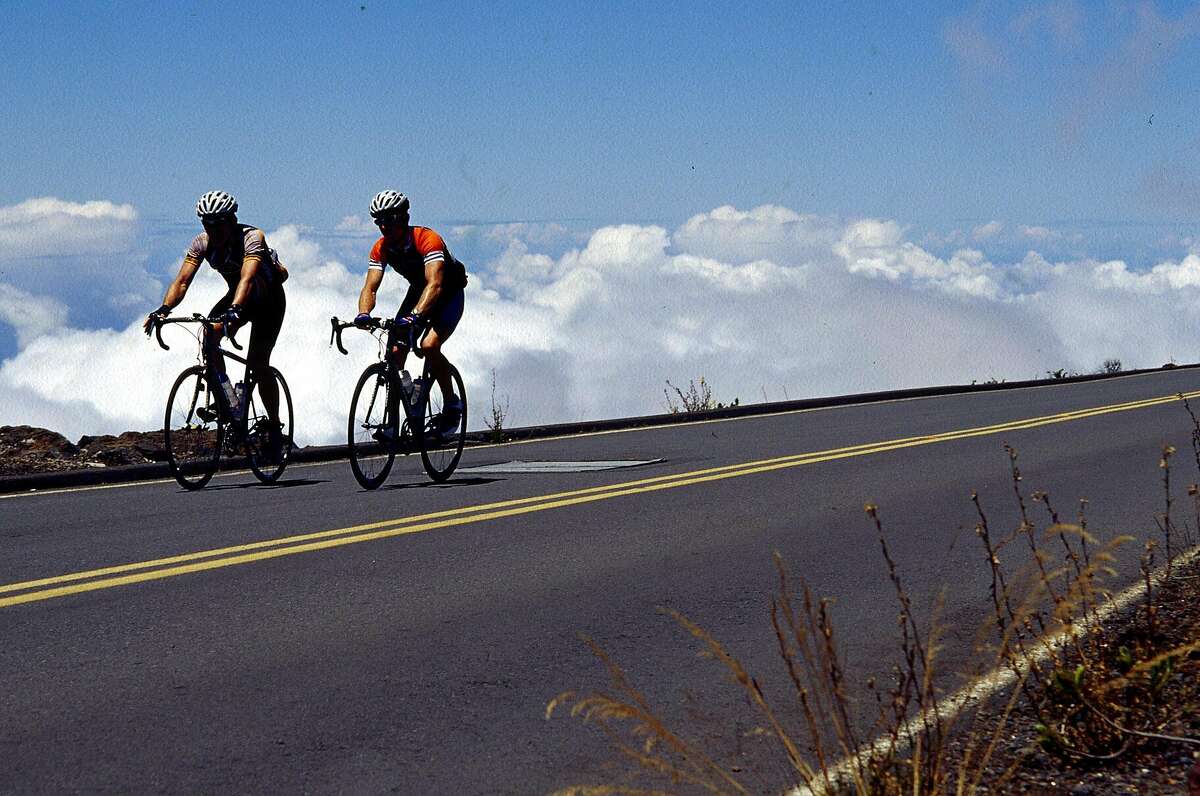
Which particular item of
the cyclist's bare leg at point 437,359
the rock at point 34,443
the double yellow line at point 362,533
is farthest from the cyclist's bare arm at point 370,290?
the rock at point 34,443

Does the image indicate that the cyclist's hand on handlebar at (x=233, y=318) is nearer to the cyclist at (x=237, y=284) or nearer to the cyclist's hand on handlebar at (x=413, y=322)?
the cyclist at (x=237, y=284)

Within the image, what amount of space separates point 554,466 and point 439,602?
6.28m

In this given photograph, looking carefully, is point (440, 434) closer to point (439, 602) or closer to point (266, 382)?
point (266, 382)

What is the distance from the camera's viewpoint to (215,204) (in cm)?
1102

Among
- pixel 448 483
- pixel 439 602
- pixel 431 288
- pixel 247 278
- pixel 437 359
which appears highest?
pixel 247 278

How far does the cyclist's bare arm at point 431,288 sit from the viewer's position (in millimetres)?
10977

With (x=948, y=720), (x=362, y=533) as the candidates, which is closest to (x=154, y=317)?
(x=362, y=533)

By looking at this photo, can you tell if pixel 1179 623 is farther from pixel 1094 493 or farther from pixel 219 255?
pixel 219 255

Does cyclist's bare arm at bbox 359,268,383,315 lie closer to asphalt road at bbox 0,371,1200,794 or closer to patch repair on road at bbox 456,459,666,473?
asphalt road at bbox 0,371,1200,794

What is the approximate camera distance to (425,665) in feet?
17.7

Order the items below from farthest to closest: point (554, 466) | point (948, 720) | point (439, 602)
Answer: point (554, 466) < point (439, 602) < point (948, 720)

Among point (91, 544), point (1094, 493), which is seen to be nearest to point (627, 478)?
point (1094, 493)

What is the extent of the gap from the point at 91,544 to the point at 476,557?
8.31 feet

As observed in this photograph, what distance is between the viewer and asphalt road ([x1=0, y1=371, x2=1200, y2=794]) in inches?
173
